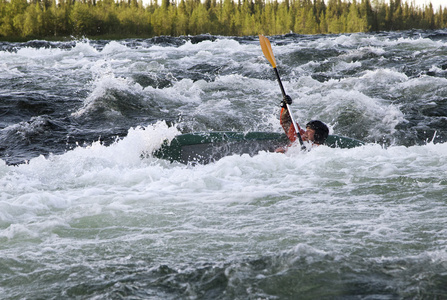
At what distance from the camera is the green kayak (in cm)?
498

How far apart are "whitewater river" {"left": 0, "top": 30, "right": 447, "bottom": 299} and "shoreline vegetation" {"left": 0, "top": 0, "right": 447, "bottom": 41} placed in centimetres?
4340

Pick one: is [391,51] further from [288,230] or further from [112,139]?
[288,230]

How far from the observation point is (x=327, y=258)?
103 inches

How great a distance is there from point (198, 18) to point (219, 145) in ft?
206

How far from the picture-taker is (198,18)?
6519 centimetres

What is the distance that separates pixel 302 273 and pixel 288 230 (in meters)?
0.66

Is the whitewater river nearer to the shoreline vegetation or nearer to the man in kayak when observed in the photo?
the man in kayak

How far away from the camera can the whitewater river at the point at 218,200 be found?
2.43 metres

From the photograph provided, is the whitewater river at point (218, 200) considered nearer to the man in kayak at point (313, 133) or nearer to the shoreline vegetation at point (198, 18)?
the man in kayak at point (313, 133)

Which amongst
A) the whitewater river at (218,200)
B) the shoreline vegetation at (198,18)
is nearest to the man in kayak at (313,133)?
the whitewater river at (218,200)

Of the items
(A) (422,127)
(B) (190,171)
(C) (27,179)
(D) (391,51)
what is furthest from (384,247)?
(D) (391,51)

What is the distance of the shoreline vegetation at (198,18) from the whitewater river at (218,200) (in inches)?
1709

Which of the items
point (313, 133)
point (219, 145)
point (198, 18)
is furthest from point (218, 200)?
point (198, 18)

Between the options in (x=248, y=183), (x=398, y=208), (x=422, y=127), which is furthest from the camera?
(x=422, y=127)
